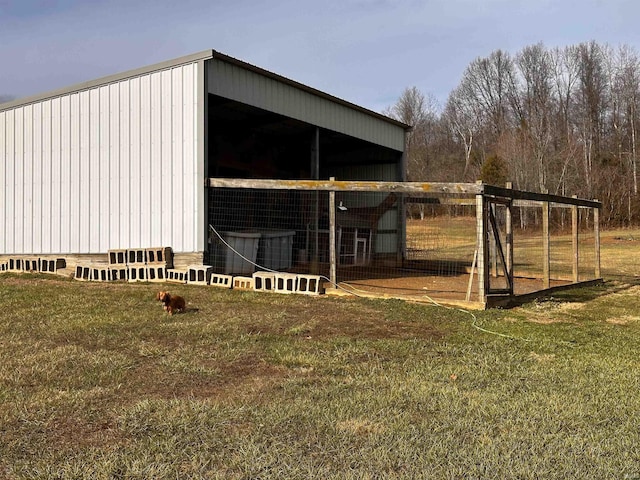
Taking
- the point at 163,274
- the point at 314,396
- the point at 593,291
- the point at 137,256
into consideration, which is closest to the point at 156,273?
the point at 163,274

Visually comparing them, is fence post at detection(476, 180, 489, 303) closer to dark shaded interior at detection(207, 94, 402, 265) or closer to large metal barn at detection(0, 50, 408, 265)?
dark shaded interior at detection(207, 94, 402, 265)

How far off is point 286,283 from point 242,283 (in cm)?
83

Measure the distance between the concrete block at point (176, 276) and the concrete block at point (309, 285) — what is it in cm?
227

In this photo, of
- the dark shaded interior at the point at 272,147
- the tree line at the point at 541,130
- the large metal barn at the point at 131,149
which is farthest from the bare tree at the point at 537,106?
the large metal barn at the point at 131,149

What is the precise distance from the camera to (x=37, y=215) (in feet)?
36.9

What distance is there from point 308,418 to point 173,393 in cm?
101

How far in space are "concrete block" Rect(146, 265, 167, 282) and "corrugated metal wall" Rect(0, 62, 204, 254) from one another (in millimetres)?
467

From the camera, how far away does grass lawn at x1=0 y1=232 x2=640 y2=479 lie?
8.09 feet

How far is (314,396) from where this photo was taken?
3.37 m

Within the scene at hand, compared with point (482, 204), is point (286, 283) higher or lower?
lower

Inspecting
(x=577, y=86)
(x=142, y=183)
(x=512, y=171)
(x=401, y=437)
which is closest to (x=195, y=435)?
(x=401, y=437)

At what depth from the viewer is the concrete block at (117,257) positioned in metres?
9.95

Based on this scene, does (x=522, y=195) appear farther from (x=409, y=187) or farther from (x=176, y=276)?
(x=176, y=276)

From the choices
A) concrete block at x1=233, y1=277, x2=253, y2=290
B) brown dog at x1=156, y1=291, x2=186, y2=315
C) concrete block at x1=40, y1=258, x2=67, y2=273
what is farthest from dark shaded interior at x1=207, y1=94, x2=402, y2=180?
brown dog at x1=156, y1=291, x2=186, y2=315
